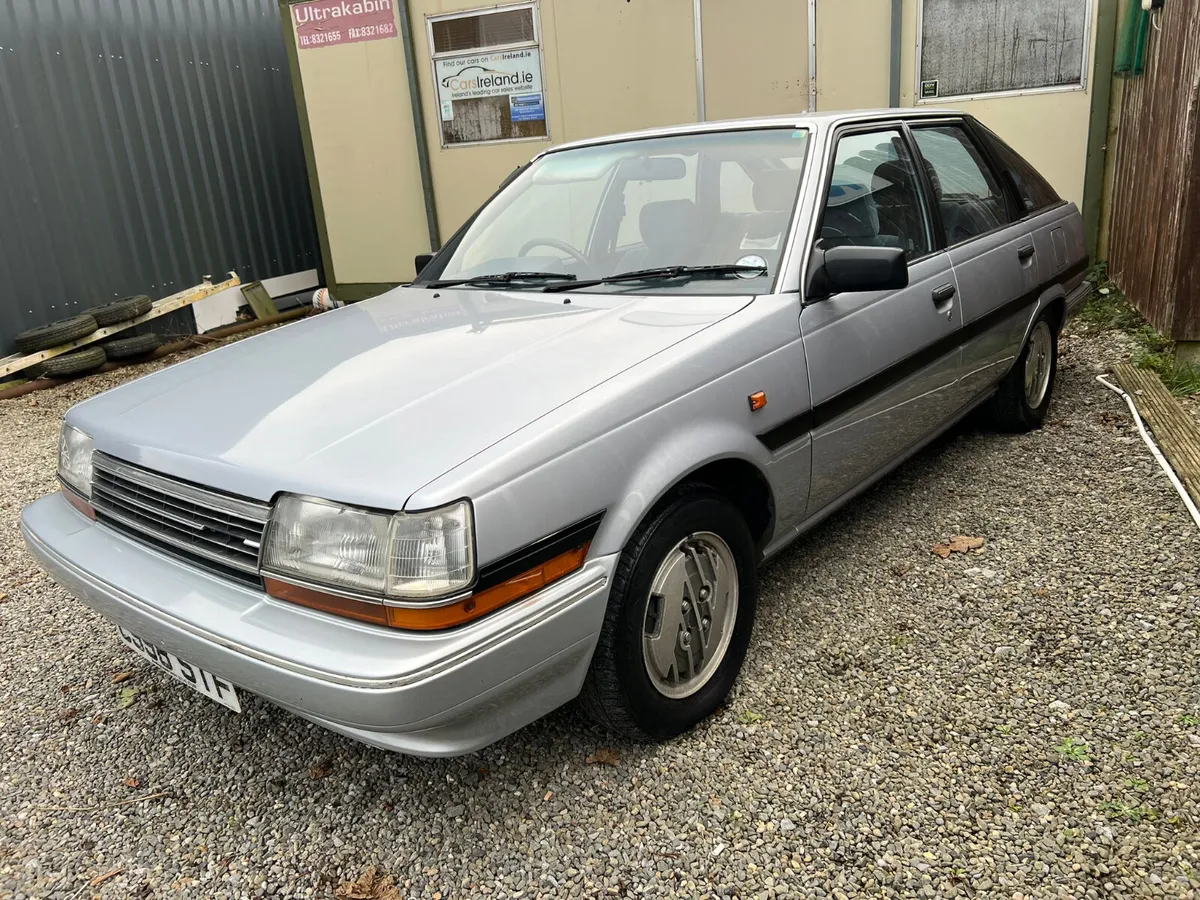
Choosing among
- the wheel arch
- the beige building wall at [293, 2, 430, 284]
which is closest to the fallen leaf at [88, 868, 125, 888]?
the wheel arch

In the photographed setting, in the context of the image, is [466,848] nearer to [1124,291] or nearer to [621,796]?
[621,796]

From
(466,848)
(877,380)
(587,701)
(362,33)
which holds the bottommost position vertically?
(466,848)

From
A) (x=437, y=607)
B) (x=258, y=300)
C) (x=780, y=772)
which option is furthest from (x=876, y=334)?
(x=258, y=300)

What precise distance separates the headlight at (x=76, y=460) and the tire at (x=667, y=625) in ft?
5.12

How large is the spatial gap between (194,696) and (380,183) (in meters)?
7.20

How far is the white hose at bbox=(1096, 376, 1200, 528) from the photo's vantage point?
11.9 feet

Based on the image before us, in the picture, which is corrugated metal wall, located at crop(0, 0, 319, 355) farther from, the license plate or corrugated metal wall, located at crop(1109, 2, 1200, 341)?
corrugated metal wall, located at crop(1109, 2, 1200, 341)

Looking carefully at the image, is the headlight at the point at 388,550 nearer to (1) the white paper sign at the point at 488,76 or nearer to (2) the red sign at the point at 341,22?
(1) the white paper sign at the point at 488,76

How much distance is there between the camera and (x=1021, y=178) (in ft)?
14.5

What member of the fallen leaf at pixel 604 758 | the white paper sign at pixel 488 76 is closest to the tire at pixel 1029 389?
the fallen leaf at pixel 604 758

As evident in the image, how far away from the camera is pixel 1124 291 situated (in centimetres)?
666

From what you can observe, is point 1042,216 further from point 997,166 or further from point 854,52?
point 854,52

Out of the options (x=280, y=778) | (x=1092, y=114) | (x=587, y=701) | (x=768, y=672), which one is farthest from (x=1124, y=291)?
(x=280, y=778)

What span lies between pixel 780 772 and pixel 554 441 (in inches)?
44.1
